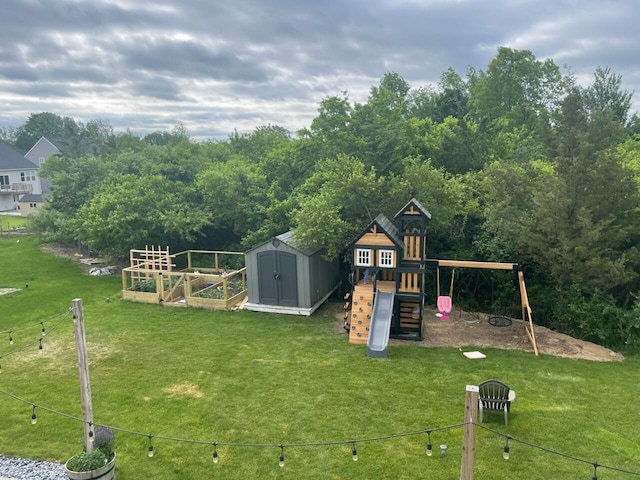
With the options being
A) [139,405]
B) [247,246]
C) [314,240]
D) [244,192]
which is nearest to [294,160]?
[244,192]

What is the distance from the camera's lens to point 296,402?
8.93 metres

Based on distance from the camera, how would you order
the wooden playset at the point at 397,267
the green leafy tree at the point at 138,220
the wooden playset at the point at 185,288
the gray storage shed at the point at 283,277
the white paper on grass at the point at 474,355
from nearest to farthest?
the white paper on grass at the point at 474,355
the wooden playset at the point at 397,267
the gray storage shed at the point at 283,277
the wooden playset at the point at 185,288
the green leafy tree at the point at 138,220

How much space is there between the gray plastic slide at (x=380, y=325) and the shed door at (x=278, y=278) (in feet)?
10.9

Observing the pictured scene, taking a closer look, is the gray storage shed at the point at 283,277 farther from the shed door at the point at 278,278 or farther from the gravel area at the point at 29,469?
the gravel area at the point at 29,469

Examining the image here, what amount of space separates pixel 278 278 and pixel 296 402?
250 inches

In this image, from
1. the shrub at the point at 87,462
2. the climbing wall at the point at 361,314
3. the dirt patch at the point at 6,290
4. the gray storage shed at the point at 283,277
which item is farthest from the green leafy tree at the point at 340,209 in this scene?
the dirt patch at the point at 6,290

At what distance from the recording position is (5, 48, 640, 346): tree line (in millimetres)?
12031

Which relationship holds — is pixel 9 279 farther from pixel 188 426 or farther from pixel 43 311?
pixel 188 426

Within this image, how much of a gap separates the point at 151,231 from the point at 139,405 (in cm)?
1277

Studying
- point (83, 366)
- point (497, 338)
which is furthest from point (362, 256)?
point (83, 366)

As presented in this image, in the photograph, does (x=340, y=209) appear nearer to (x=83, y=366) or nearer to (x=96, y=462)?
(x=83, y=366)

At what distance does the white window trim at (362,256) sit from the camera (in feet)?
42.7

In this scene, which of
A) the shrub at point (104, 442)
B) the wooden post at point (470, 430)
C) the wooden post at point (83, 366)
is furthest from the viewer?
the wooden post at point (83, 366)

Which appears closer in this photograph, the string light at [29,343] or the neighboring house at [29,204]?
the string light at [29,343]
